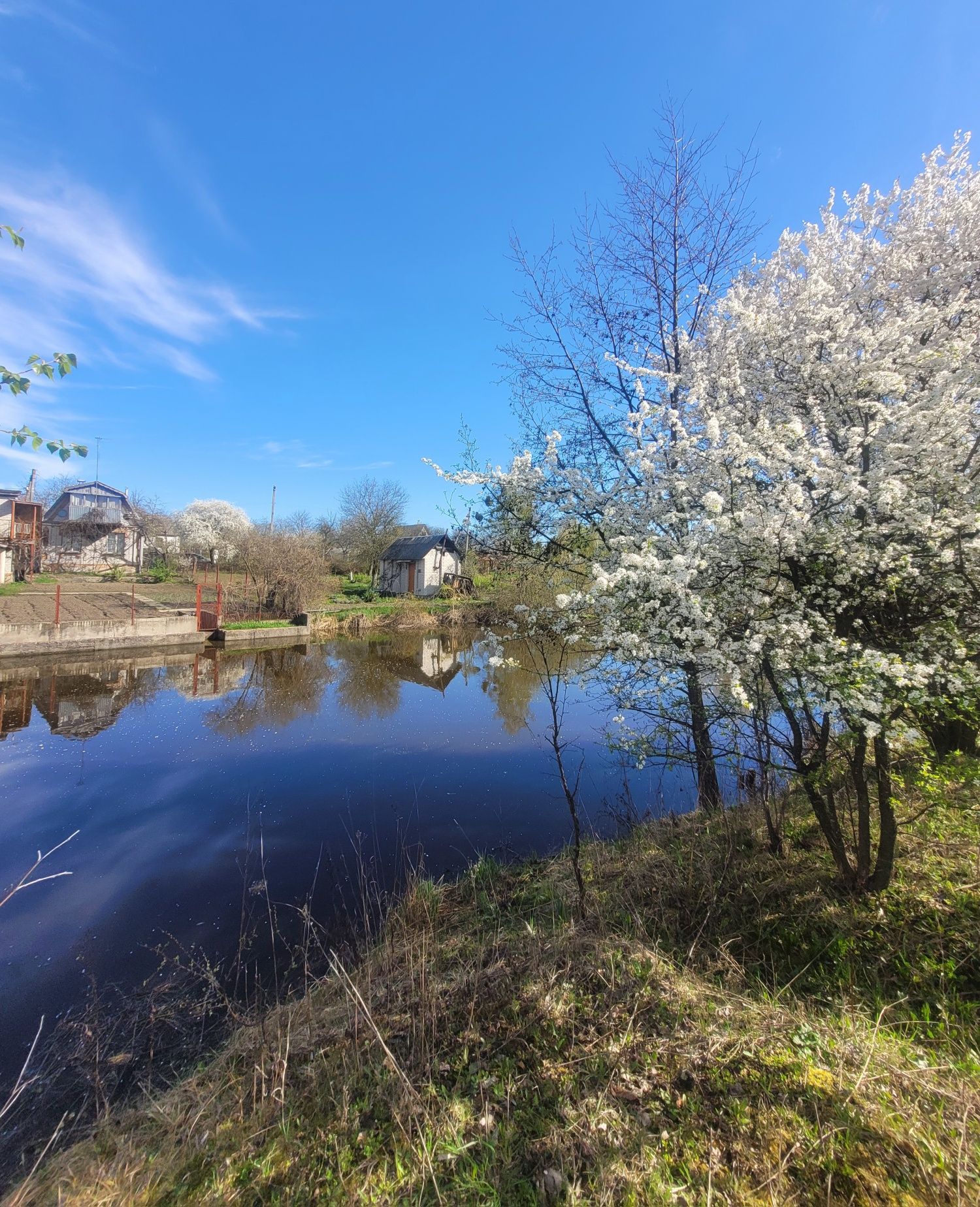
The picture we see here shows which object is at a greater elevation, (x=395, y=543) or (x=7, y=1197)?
(x=395, y=543)

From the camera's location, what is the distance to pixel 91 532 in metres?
33.0

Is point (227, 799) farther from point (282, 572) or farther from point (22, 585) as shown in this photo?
point (22, 585)

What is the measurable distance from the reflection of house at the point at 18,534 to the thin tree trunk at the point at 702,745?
33.1 metres

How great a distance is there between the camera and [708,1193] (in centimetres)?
168

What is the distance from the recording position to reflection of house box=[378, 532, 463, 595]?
35.3 metres

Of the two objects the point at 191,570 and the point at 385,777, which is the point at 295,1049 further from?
the point at 191,570

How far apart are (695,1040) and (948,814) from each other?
2.23m

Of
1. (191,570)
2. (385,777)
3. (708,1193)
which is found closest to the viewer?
(708,1193)

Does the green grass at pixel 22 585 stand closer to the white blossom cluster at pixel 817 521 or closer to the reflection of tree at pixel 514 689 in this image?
the reflection of tree at pixel 514 689

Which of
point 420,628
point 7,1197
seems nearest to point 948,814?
point 7,1197

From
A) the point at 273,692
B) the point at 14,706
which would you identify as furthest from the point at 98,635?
the point at 273,692

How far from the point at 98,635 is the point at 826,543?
19279 millimetres

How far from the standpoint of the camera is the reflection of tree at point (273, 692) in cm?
1055

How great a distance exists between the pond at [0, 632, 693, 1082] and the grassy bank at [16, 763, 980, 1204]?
193 cm
